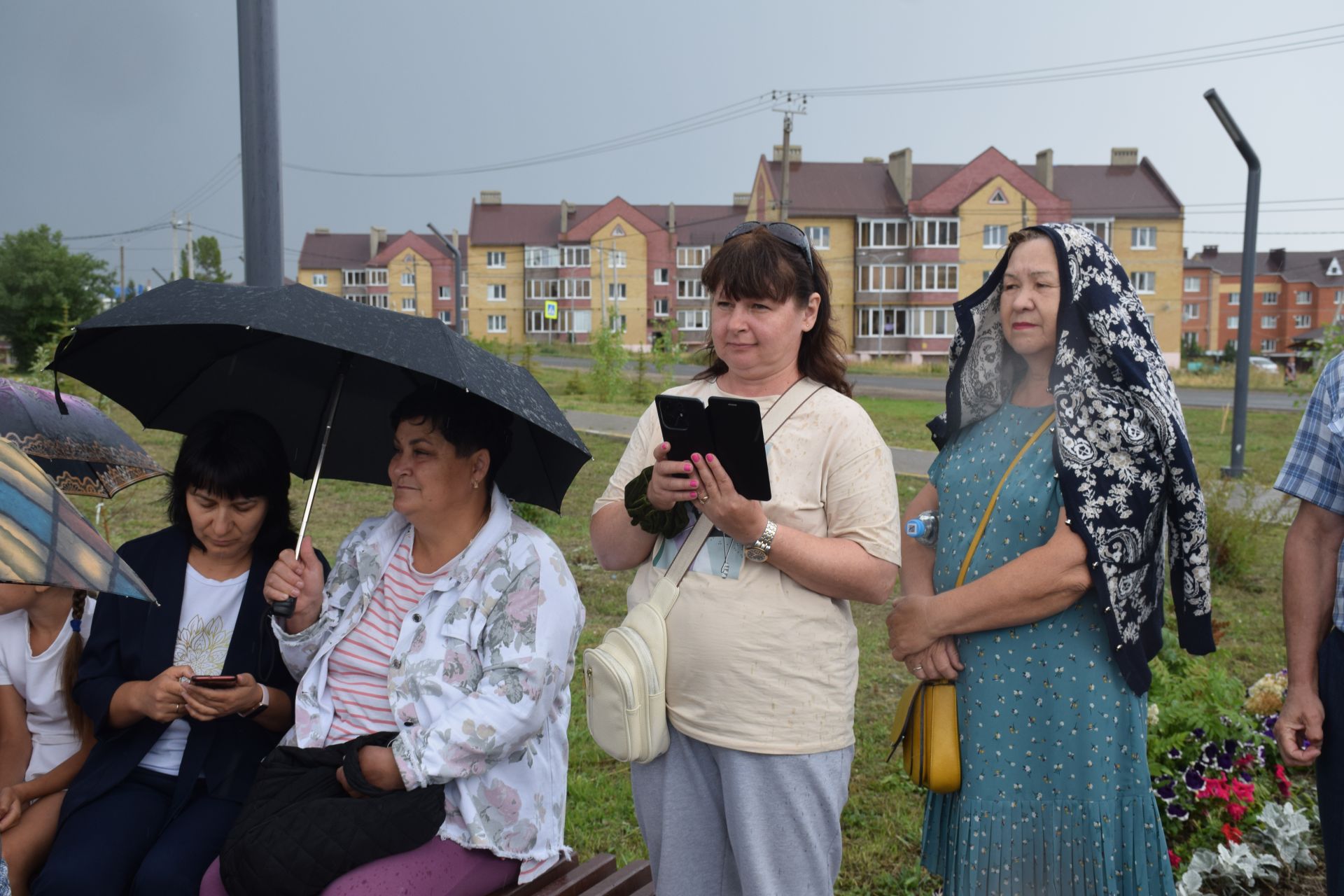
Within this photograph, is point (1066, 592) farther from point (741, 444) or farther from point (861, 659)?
point (861, 659)

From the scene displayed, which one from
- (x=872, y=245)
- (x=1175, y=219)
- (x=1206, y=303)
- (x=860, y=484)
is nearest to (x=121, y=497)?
(x=860, y=484)

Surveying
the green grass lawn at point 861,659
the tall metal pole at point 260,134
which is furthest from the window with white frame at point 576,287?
the tall metal pole at point 260,134

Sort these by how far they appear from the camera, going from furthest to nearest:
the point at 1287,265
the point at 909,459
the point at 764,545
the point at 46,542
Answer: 1. the point at 1287,265
2. the point at 909,459
3. the point at 764,545
4. the point at 46,542

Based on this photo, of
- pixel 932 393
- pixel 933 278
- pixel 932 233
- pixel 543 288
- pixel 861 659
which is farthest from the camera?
pixel 543 288

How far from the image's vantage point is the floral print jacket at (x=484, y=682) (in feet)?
8.25

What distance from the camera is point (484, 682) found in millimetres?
2551

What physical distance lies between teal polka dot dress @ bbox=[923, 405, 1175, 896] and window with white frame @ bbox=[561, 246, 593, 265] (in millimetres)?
68283

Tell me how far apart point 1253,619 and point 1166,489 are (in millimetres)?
5238

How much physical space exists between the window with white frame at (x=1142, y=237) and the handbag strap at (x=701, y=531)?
59293 mm

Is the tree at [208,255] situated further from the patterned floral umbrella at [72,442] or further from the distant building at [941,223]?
the patterned floral umbrella at [72,442]

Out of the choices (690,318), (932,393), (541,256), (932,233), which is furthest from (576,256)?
(932,393)

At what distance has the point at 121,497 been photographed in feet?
32.4

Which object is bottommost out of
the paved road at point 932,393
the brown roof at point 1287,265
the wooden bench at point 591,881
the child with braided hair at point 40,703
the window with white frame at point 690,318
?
the wooden bench at point 591,881

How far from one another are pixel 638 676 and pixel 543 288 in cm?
6970
